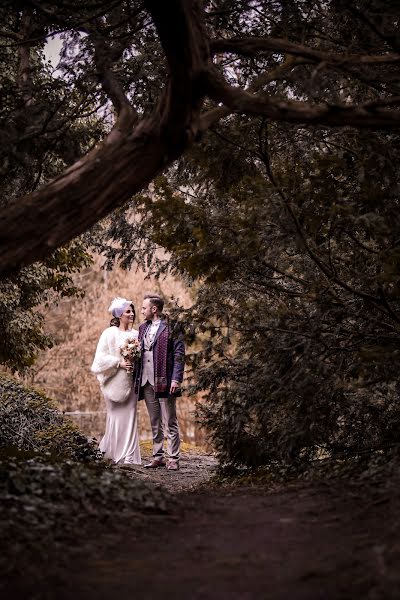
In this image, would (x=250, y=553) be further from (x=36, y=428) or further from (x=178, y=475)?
(x=36, y=428)

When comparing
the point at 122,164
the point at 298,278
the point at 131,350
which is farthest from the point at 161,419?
the point at 122,164

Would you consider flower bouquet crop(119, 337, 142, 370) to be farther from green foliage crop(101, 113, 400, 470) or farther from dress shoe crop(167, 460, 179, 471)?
green foliage crop(101, 113, 400, 470)

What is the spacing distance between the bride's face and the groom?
59 cm

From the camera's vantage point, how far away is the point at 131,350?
1103cm

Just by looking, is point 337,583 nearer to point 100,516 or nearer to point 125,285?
point 100,516

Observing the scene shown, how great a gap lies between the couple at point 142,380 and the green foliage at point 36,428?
55cm

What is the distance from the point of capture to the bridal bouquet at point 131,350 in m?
11.0

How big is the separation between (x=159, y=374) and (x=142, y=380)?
0.44 meters

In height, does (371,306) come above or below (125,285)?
below

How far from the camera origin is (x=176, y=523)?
4.72 m

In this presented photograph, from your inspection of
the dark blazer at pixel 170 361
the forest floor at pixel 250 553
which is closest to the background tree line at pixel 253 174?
the forest floor at pixel 250 553

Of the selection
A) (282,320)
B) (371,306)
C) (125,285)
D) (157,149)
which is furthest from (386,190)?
(125,285)

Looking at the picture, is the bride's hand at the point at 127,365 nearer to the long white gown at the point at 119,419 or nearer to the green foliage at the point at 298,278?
the long white gown at the point at 119,419

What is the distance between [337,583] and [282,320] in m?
4.14
